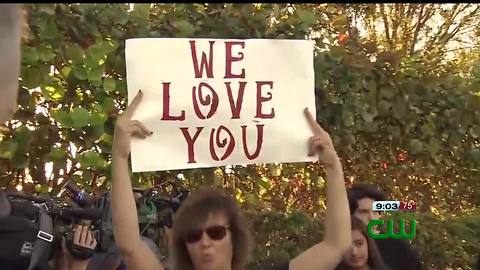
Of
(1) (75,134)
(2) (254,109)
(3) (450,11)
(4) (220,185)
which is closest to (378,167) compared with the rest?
(4) (220,185)

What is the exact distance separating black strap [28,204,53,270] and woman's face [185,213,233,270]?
1.38 feet

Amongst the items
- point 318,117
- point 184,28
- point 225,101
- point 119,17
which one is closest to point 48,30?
point 119,17

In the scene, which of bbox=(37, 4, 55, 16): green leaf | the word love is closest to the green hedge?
the word love

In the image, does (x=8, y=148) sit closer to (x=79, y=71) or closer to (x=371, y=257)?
(x=79, y=71)

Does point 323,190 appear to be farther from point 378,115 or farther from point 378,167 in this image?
point 378,115

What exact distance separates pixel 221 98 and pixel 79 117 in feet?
1.90

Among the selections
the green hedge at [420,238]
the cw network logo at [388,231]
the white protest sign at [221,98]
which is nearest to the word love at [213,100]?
the white protest sign at [221,98]

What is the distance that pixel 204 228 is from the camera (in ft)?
7.67

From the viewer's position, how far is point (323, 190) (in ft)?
12.3

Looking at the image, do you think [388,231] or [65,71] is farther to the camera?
[388,231]

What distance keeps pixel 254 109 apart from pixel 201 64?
0.24m

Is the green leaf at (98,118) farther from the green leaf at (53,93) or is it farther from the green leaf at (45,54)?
the green leaf at (45,54)

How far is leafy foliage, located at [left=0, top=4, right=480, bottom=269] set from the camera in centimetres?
277

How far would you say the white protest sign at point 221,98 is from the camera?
2404mm
